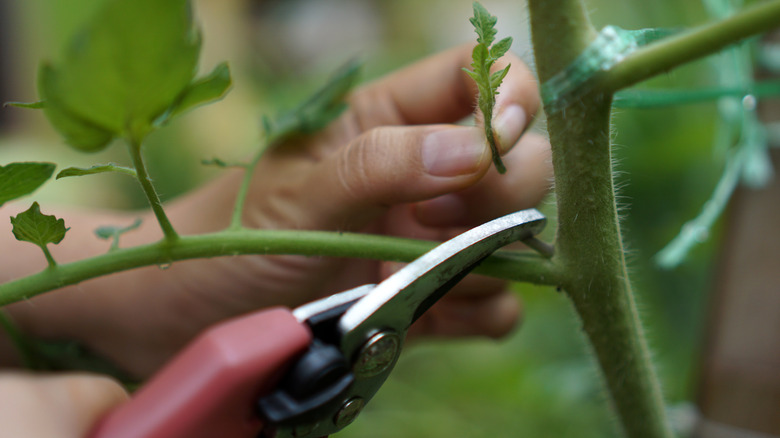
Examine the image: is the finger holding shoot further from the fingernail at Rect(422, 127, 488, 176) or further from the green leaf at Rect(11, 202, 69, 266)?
the green leaf at Rect(11, 202, 69, 266)

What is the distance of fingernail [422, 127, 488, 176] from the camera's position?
34cm

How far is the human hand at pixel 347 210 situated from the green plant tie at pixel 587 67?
2.9 inches

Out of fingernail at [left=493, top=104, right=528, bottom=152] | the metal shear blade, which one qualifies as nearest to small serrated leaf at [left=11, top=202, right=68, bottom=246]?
the metal shear blade

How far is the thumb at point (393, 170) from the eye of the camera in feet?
1.13

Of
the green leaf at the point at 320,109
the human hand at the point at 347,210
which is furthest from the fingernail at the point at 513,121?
the green leaf at the point at 320,109

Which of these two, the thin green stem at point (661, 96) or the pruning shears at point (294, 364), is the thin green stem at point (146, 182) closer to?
the pruning shears at point (294, 364)

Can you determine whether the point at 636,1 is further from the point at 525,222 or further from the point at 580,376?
the point at 525,222

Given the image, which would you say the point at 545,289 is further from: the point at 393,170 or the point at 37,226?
the point at 37,226

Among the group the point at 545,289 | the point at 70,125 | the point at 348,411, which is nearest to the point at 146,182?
the point at 70,125

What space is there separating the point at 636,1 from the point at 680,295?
1.61ft

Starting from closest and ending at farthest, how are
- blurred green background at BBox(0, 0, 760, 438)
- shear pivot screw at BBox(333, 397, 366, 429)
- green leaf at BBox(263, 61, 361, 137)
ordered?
shear pivot screw at BBox(333, 397, 366, 429) < green leaf at BBox(263, 61, 361, 137) < blurred green background at BBox(0, 0, 760, 438)

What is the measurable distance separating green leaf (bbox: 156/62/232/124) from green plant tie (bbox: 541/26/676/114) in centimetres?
14

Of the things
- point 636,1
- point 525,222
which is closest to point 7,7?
point 636,1

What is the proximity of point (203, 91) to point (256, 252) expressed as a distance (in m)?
0.09
